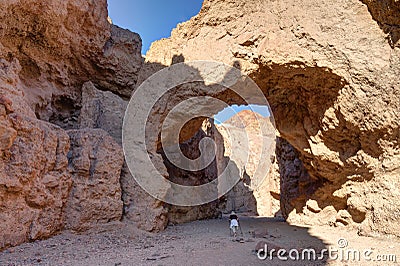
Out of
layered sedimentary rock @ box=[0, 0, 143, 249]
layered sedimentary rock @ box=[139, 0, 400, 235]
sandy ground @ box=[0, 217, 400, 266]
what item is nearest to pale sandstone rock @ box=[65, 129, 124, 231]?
layered sedimentary rock @ box=[0, 0, 143, 249]

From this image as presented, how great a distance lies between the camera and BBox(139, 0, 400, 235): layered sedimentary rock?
474 cm

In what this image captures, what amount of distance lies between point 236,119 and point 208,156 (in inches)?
643

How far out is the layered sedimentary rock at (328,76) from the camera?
4.74m

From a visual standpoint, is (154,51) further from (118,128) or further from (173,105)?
(118,128)

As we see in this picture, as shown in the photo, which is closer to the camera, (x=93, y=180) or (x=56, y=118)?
(x=93, y=180)

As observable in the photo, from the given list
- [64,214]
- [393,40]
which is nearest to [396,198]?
[393,40]

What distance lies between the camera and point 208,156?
11.0m

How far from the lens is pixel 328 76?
5203 mm

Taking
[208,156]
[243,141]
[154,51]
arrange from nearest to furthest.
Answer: [154,51], [208,156], [243,141]

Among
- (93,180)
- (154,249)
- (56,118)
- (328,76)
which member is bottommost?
(154,249)

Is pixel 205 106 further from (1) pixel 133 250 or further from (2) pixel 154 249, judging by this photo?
(1) pixel 133 250

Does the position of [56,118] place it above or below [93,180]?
above

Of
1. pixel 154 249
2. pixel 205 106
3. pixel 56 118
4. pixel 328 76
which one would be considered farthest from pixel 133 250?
pixel 328 76

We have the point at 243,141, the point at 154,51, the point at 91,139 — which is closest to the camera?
the point at 91,139
